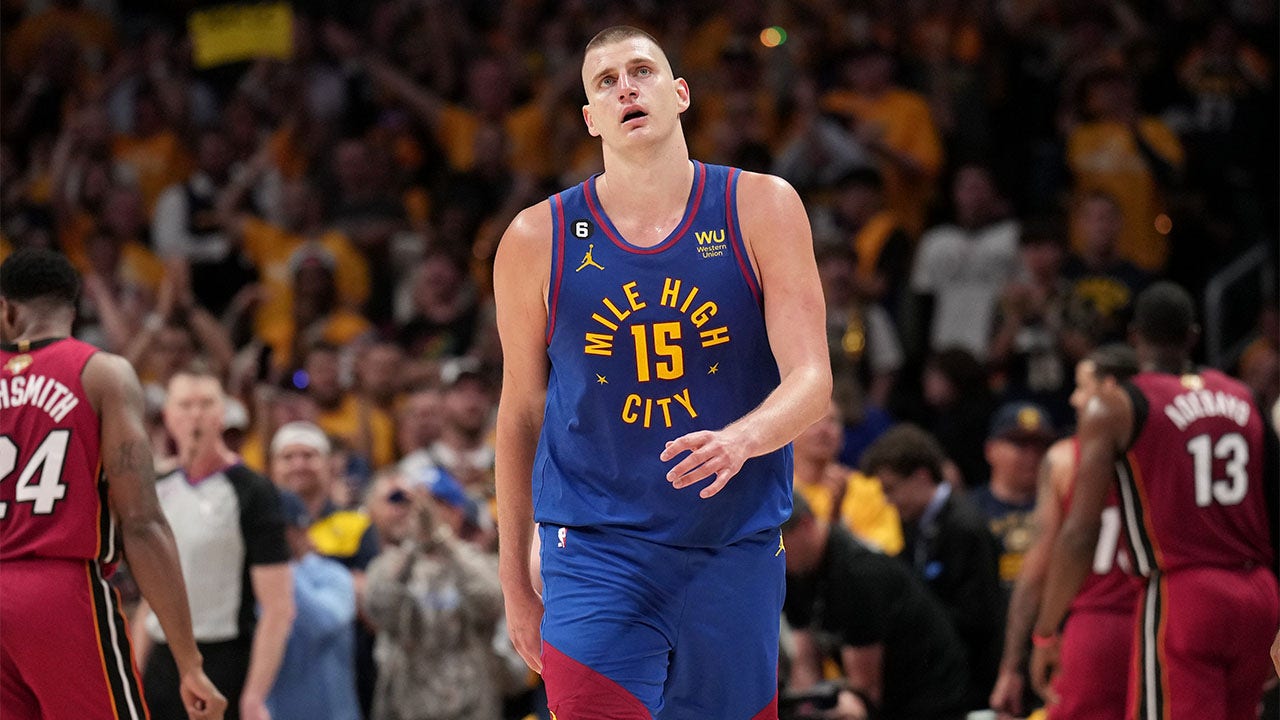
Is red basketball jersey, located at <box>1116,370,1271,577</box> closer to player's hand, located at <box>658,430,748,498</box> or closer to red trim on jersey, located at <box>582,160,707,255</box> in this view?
red trim on jersey, located at <box>582,160,707,255</box>

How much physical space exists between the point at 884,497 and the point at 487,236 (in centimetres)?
426

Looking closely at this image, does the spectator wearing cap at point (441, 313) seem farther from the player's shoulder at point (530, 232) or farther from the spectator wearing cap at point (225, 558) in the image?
the player's shoulder at point (530, 232)


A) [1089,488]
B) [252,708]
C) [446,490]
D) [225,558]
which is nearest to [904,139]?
[446,490]

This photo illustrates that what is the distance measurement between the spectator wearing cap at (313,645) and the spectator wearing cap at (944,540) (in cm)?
288

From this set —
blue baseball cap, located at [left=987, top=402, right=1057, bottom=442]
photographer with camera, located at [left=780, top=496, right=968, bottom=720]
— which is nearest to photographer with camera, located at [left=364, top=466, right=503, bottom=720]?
photographer with camera, located at [left=780, top=496, right=968, bottom=720]

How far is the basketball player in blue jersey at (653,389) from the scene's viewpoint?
4.75 m

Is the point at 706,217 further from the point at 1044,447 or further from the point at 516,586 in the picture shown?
the point at 1044,447

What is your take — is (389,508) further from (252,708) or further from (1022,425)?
(1022,425)

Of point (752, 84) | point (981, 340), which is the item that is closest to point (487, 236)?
point (752, 84)

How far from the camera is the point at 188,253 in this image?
45.0ft

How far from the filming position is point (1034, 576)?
322 inches

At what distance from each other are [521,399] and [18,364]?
206 centimetres

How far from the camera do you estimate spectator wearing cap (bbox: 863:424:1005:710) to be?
919 centimetres

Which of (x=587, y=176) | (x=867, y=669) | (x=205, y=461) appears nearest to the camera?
(x=205, y=461)
